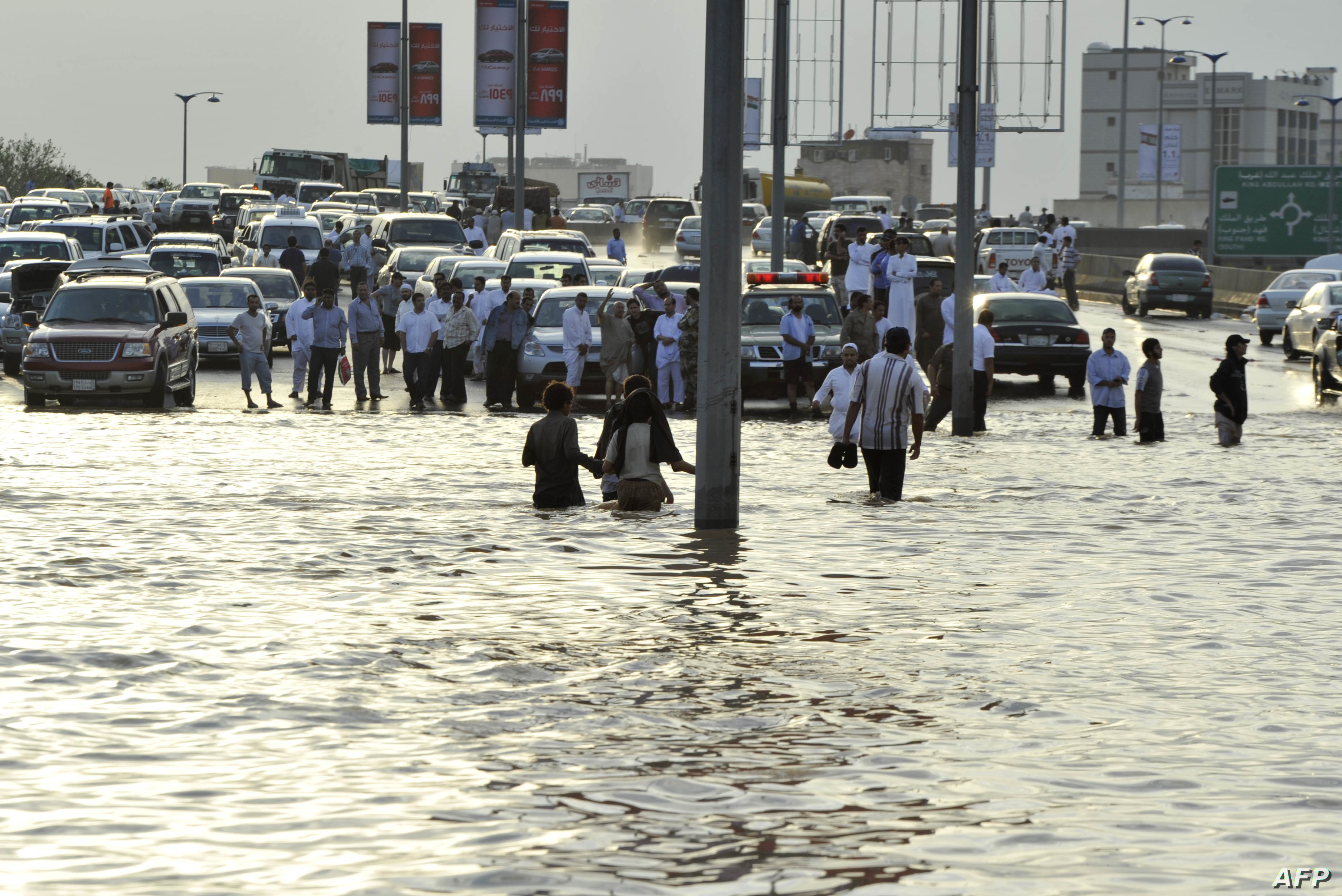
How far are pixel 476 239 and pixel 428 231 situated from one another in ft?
6.36

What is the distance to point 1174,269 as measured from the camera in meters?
48.7

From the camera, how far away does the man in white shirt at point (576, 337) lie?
26.7m

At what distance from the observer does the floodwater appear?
647cm

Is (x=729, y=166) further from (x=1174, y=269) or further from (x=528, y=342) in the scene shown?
(x=1174, y=269)

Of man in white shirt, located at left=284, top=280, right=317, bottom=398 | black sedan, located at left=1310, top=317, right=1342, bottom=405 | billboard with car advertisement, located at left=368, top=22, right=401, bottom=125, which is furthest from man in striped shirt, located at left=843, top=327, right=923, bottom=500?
billboard with car advertisement, located at left=368, top=22, right=401, bottom=125

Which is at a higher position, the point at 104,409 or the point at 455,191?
the point at 455,191

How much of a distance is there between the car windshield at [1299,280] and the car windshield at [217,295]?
75.6ft

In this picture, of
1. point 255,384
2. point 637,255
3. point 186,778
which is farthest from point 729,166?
point 637,255

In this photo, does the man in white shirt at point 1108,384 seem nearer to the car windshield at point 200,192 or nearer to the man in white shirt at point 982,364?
the man in white shirt at point 982,364

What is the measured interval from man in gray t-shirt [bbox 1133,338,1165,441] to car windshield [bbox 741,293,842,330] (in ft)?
20.7

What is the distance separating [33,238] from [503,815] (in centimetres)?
3342

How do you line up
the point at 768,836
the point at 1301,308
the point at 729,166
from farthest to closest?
the point at 1301,308, the point at 729,166, the point at 768,836

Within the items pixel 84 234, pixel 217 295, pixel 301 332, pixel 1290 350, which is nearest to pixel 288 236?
pixel 84 234

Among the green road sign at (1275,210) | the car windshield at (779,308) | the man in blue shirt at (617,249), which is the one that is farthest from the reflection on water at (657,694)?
the green road sign at (1275,210)
